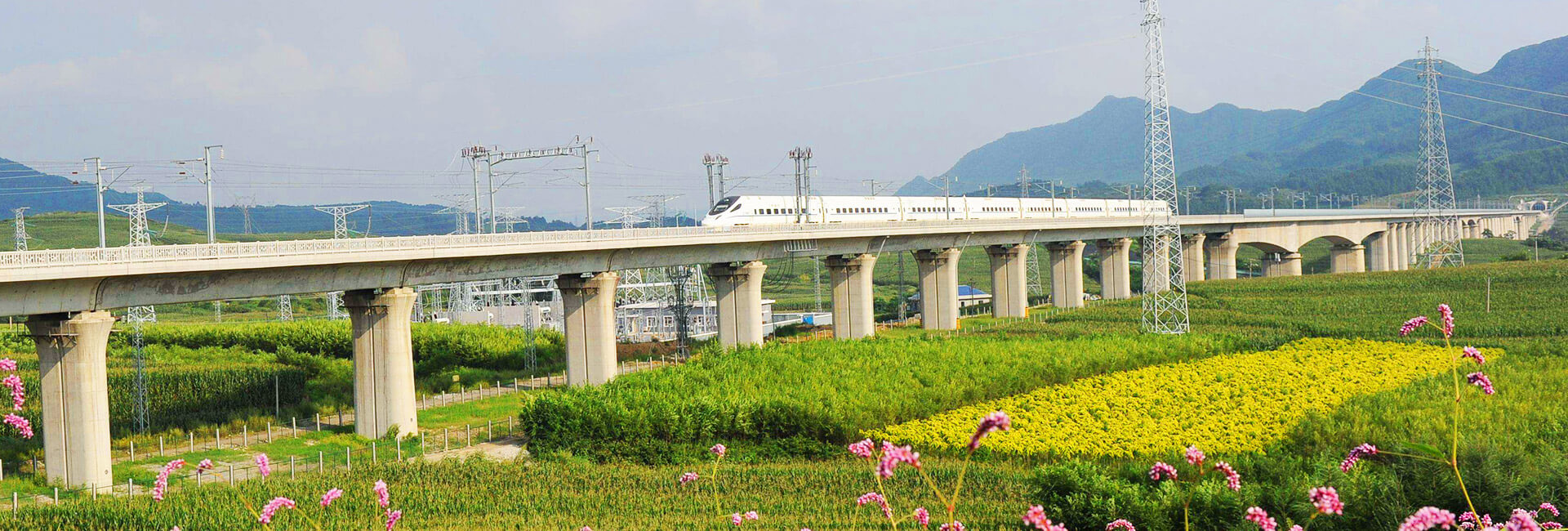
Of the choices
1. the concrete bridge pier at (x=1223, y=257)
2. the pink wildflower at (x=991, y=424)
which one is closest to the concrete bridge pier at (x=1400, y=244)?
the concrete bridge pier at (x=1223, y=257)

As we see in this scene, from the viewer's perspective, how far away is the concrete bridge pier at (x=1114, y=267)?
11275 cm

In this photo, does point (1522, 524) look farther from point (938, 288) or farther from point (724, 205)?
point (938, 288)

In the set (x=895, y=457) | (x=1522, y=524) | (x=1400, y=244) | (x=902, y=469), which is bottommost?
(x=902, y=469)

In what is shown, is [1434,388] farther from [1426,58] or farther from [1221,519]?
[1426,58]

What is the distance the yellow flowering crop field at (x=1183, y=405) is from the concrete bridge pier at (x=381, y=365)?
64.3 feet

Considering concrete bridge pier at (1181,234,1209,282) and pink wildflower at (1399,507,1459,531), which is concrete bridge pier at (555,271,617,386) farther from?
concrete bridge pier at (1181,234,1209,282)

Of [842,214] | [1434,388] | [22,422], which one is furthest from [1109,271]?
[22,422]

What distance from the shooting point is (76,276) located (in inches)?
1382

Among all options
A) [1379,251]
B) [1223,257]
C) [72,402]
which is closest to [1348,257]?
[1379,251]

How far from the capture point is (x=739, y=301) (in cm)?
7062

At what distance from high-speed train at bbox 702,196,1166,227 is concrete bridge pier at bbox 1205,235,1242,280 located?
33.0 ft

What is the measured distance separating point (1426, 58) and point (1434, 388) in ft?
238

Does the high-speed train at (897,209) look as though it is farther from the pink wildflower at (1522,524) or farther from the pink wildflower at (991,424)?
the pink wildflower at (991,424)

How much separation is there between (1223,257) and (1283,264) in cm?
1275
